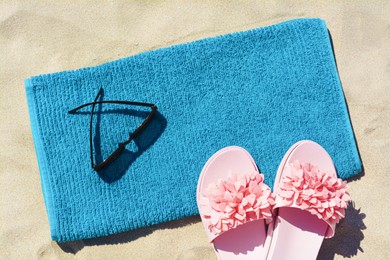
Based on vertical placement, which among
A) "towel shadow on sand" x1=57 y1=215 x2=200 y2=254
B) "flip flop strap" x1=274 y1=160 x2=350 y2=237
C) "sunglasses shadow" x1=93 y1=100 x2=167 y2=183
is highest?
"flip flop strap" x1=274 y1=160 x2=350 y2=237

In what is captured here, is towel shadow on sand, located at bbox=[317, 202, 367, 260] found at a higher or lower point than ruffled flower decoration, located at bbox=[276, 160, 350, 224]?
lower

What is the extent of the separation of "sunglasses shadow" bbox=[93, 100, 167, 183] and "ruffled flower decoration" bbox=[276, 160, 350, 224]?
0.32m

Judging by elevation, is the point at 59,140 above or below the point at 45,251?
above

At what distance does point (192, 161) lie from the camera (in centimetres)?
113

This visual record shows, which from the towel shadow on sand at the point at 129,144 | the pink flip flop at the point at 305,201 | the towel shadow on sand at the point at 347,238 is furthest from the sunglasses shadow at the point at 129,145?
the towel shadow on sand at the point at 347,238

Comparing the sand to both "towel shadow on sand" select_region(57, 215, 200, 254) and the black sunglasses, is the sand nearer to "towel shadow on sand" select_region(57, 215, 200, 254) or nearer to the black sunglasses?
"towel shadow on sand" select_region(57, 215, 200, 254)

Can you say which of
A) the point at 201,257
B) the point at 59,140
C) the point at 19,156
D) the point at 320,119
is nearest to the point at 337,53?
the point at 320,119

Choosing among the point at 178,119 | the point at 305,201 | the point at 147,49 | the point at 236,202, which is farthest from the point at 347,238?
the point at 147,49

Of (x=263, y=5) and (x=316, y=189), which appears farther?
(x=263, y=5)

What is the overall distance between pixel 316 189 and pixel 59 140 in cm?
59

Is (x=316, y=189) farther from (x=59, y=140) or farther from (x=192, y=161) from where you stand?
(x=59, y=140)

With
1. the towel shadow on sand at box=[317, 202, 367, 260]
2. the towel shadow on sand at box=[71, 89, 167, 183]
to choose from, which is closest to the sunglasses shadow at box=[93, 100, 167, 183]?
the towel shadow on sand at box=[71, 89, 167, 183]

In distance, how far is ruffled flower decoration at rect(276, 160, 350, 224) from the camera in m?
1.05

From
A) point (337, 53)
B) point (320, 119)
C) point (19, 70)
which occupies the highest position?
point (337, 53)
